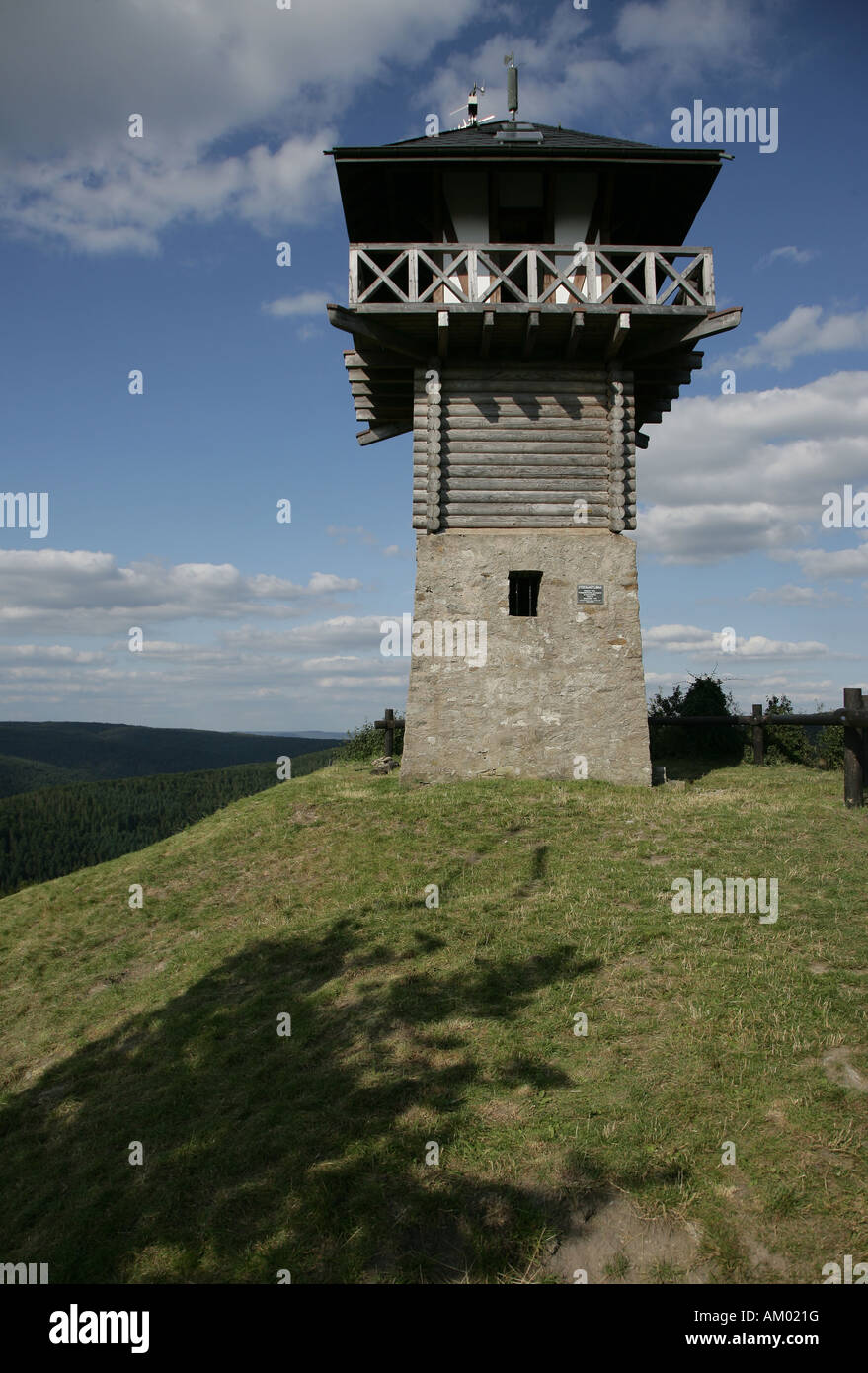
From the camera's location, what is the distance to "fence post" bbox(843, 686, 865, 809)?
12984 mm

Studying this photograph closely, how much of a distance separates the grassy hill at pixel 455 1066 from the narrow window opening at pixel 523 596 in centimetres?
480

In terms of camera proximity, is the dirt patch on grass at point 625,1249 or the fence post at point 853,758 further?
the fence post at point 853,758

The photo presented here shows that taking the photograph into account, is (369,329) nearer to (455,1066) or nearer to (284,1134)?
(455,1066)

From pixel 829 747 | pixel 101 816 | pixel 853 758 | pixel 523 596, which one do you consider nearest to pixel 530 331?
pixel 523 596

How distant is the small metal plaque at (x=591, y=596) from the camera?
14.6 meters

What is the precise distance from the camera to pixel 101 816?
322 ft

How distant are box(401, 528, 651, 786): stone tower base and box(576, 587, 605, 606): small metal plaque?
19mm

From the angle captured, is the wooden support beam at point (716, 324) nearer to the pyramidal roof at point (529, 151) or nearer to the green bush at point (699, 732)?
the pyramidal roof at point (529, 151)

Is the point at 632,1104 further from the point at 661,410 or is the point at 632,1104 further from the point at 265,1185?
the point at 661,410

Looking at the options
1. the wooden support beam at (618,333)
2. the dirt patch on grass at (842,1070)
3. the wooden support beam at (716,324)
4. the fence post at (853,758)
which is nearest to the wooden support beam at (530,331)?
the wooden support beam at (618,333)

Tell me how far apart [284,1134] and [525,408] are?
13.2 metres

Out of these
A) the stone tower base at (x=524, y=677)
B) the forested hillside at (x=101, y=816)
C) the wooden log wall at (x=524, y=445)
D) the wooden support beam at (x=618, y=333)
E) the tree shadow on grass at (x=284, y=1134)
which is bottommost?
the forested hillside at (x=101, y=816)
